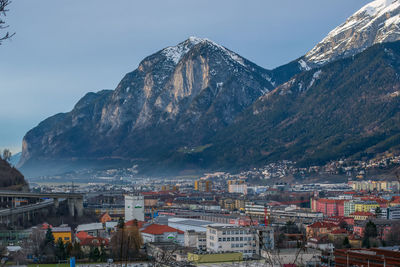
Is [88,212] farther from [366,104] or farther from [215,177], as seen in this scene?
[366,104]

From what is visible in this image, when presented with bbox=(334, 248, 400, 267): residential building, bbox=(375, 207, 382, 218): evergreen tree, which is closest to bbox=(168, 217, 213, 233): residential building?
bbox=(375, 207, 382, 218): evergreen tree

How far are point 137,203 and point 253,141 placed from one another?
115m

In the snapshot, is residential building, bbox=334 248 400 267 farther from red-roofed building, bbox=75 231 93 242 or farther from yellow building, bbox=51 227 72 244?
yellow building, bbox=51 227 72 244

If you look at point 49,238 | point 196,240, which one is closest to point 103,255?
point 49,238

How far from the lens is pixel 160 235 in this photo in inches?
2329

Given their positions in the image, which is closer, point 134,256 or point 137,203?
point 134,256

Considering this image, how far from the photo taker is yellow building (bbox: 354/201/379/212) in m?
87.6

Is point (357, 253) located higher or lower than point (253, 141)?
lower

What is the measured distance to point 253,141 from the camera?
193 metres

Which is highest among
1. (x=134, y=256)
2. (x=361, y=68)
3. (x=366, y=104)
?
(x=361, y=68)

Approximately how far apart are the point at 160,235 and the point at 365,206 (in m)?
38.4

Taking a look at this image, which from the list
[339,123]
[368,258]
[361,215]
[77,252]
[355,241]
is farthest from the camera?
[339,123]

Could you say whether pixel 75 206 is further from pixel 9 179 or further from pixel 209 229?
pixel 209 229

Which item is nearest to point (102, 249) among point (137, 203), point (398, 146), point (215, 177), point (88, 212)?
point (137, 203)
